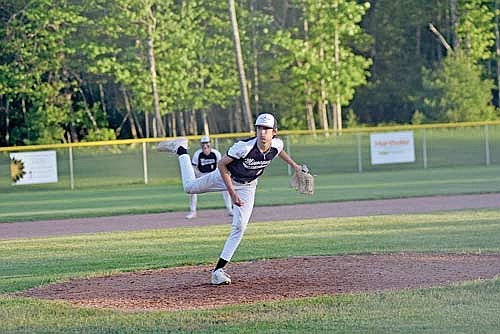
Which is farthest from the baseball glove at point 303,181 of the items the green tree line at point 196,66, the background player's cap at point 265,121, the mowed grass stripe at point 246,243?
the green tree line at point 196,66

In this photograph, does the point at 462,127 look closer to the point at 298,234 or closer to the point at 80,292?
the point at 298,234

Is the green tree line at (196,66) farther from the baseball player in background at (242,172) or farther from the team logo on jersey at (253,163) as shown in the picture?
the team logo on jersey at (253,163)

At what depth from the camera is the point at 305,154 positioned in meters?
37.8

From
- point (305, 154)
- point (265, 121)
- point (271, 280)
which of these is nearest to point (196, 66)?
point (305, 154)

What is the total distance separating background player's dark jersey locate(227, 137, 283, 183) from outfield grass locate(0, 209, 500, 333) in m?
1.65

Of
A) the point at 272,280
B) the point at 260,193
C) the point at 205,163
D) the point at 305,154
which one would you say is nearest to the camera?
the point at 272,280

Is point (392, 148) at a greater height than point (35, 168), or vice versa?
point (392, 148)

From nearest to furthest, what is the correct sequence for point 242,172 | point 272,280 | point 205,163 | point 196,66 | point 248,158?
point 248,158
point 242,172
point 272,280
point 205,163
point 196,66

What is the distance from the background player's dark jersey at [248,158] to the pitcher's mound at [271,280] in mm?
1204

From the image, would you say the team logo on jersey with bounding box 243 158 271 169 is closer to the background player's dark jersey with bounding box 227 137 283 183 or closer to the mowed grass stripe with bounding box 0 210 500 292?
the background player's dark jersey with bounding box 227 137 283 183

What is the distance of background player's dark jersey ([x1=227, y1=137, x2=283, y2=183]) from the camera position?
10.1m

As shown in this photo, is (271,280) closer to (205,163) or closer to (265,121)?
(265,121)

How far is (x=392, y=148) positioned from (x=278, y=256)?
929 inches

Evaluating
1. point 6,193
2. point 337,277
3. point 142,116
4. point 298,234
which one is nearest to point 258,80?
point 142,116
